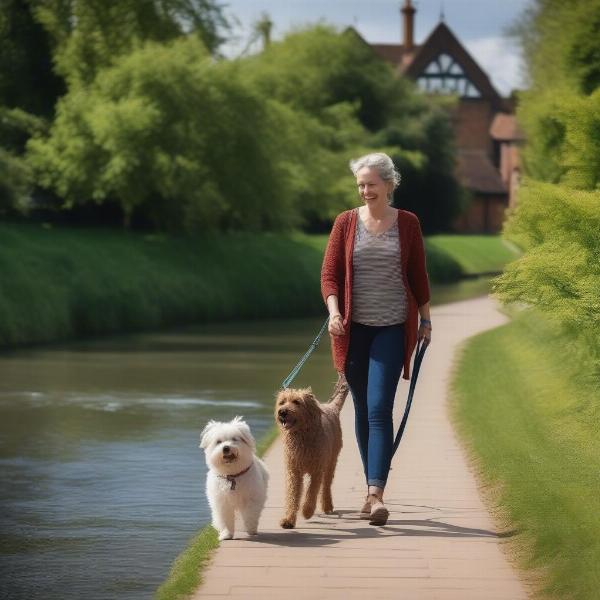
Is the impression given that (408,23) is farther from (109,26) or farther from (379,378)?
(379,378)

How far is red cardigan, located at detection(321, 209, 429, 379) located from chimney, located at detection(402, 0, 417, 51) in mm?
104677

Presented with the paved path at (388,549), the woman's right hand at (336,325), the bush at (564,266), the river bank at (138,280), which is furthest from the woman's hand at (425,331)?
the river bank at (138,280)

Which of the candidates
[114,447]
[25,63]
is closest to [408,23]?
[25,63]

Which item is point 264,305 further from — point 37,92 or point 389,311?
point 389,311

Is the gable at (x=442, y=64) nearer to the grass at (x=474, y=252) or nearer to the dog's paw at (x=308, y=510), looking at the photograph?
the grass at (x=474, y=252)

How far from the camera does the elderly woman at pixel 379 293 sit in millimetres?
10039

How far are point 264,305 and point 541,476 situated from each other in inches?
1214

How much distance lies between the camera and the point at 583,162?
17594 millimetres

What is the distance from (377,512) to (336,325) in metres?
1.19

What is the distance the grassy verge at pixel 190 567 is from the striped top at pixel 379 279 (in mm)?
1698

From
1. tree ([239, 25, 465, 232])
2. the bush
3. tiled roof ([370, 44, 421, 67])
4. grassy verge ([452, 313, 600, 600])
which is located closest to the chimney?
tiled roof ([370, 44, 421, 67])

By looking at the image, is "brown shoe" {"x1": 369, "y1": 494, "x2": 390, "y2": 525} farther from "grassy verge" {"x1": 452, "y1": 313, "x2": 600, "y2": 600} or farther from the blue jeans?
"grassy verge" {"x1": 452, "y1": 313, "x2": 600, "y2": 600}

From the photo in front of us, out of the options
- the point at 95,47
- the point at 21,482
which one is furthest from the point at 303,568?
the point at 95,47

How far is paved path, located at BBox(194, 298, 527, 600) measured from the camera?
817cm
